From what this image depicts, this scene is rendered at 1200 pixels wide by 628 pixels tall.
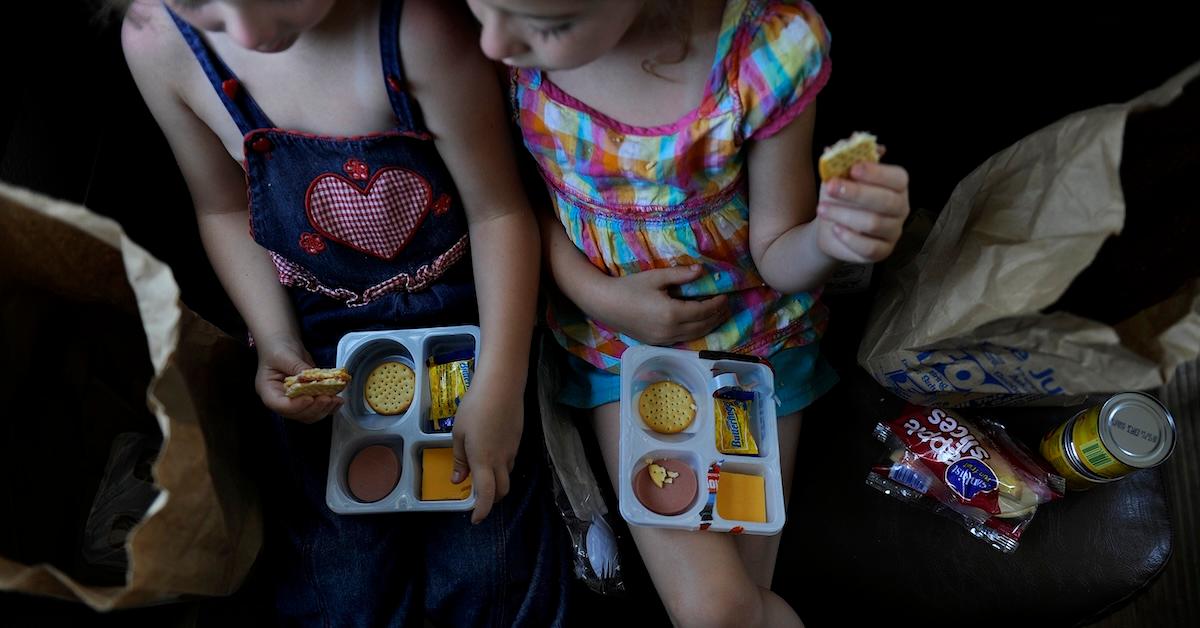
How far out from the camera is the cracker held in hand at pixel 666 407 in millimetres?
873

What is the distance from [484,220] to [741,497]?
408 mm

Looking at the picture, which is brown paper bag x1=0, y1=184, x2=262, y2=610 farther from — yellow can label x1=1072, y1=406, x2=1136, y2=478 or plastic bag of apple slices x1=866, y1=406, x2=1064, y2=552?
yellow can label x1=1072, y1=406, x2=1136, y2=478

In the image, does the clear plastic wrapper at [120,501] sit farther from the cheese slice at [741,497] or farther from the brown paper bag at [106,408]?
the cheese slice at [741,497]

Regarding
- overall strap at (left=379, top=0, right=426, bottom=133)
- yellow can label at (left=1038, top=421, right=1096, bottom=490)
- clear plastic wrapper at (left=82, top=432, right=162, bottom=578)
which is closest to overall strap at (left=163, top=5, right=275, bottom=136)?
overall strap at (left=379, top=0, right=426, bottom=133)

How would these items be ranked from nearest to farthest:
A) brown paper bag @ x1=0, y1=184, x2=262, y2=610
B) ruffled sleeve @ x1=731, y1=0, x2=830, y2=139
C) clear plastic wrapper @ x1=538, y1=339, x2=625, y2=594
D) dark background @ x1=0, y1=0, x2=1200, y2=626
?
brown paper bag @ x1=0, y1=184, x2=262, y2=610, ruffled sleeve @ x1=731, y1=0, x2=830, y2=139, dark background @ x1=0, y1=0, x2=1200, y2=626, clear plastic wrapper @ x1=538, y1=339, x2=625, y2=594

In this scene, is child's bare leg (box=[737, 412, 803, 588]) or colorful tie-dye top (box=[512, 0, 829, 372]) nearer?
colorful tie-dye top (box=[512, 0, 829, 372])

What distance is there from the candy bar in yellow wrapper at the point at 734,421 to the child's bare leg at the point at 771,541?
0.17 feet

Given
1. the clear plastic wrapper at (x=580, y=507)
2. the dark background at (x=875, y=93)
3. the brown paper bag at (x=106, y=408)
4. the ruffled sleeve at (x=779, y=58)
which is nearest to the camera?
the brown paper bag at (x=106, y=408)

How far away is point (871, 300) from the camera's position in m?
1.04

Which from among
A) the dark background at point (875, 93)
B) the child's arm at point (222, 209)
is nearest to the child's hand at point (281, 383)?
the child's arm at point (222, 209)

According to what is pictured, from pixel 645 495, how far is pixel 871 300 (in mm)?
422

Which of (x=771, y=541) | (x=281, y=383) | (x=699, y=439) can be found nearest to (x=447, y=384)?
(x=281, y=383)

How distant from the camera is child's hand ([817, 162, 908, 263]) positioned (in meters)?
0.60

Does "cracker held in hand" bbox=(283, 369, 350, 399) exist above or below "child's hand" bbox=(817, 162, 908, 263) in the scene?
below
